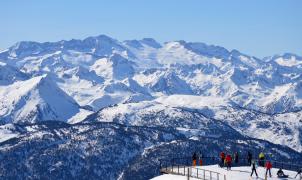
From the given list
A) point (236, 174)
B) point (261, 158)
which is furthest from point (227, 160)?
point (261, 158)

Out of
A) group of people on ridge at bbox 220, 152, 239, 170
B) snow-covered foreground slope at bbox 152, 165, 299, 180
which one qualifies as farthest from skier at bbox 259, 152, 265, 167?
group of people on ridge at bbox 220, 152, 239, 170

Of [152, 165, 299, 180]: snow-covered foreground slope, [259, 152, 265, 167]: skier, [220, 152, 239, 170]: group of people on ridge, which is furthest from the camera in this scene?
[259, 152, 265, 167]: skier

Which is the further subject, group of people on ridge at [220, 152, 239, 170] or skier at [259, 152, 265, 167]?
skier at [259, 152, 265, 167]

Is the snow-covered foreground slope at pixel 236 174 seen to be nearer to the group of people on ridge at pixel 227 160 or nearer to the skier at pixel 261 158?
the group of people on ridge at pixel 227 160

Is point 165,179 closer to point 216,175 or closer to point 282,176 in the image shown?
point 216,175

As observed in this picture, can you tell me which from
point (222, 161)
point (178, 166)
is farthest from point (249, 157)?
point (178, 166)


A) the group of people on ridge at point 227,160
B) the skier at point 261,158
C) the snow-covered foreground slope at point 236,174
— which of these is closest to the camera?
the snow-covered foreground slope at point 236,174

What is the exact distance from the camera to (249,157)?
381ft

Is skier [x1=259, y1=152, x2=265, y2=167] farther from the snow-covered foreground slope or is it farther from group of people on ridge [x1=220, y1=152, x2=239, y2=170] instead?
group of people on ridge [x1=220, y1=152, x2=239, y2=170]

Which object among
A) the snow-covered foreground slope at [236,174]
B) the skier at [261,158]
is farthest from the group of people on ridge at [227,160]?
the skier at [261,158]

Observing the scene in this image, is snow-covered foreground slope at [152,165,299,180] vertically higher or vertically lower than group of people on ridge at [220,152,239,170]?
lower

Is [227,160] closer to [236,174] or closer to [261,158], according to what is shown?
[236,174]

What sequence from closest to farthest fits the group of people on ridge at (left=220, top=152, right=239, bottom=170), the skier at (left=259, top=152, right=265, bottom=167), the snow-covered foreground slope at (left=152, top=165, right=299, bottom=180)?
the snow-covered foreground slope at (left=152, top=165, right=299, bottom=180) → the group of people on ridge at (left=220, top=152, right=239, bottom=170) → the skier at (left=259, top=152, right=265, bottom=167)

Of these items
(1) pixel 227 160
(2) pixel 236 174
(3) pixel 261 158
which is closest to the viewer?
(2) pixel 236 174
